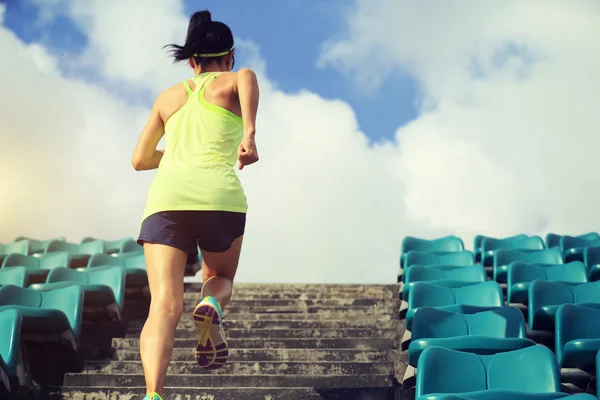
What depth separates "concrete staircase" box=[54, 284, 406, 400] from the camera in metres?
4.38

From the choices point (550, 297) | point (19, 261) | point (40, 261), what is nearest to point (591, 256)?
point (550, 297)

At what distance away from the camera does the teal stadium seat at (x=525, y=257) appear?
24.9 feet

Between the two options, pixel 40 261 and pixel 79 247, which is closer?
pixel 40 261

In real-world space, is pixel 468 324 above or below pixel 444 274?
below

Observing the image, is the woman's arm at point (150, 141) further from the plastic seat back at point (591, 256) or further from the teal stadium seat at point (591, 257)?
the plastic seat back at point (591, 256)

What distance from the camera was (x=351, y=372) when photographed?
479 centimetres

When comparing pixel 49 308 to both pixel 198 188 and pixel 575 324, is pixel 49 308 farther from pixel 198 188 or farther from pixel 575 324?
pixel 575 324

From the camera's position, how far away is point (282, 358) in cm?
523

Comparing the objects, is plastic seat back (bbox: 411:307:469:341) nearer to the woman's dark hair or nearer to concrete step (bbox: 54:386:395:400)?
concrete step (bbox: 54:386:395:400)

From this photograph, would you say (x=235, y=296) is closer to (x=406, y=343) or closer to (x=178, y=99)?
(x=406, y=343)

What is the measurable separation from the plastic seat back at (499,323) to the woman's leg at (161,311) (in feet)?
7.43

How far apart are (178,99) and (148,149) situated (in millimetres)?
231

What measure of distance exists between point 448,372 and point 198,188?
1.45 meters

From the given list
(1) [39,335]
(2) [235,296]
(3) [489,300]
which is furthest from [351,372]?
(2) [235,296]
